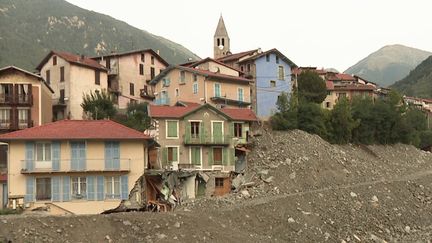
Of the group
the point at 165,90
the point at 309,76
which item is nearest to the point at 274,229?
the point at 165,90

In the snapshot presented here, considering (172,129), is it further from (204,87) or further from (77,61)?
(77,61)

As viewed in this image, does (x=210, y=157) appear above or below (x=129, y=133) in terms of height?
below

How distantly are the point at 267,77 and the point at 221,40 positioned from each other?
1740 inches

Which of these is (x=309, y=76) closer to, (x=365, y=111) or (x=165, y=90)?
(x=365, y=111)

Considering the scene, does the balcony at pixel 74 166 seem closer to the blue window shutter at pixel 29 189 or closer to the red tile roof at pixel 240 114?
the blue window shutter at pixel 29 189

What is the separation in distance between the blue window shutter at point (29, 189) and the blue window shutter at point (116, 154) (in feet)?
Result: 20.8


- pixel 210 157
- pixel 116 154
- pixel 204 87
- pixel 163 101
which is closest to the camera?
pixel 116 154

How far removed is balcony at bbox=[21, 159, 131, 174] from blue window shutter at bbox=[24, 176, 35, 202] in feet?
2.25

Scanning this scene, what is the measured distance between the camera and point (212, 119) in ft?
192

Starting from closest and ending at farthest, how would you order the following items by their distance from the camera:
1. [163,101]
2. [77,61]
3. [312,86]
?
1. [163,101]
2. [77,61]
3. [312,86]

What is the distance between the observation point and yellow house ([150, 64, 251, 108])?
6925cm

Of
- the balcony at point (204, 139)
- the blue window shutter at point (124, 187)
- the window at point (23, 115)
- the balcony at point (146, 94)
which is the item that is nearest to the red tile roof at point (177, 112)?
the balcony at point (204, 139)

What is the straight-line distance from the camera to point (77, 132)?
1900 inches

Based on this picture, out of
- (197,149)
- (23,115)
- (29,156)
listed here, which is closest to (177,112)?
(197,149)
